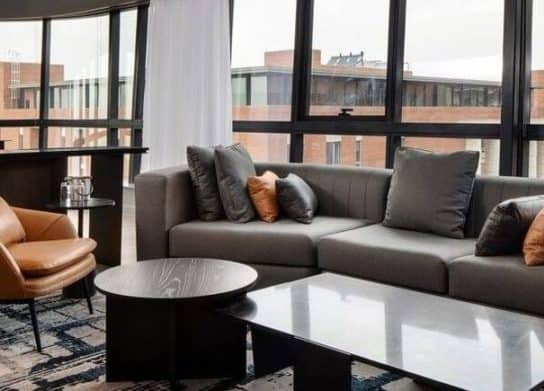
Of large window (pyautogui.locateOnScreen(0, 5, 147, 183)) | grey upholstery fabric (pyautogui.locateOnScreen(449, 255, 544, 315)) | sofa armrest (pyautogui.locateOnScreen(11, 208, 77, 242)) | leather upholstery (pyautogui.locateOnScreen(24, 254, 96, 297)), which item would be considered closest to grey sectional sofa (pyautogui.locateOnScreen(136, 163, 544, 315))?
grey upholstery fabric (pyautogui.locateOnScreen(449, 255, 544, 315))

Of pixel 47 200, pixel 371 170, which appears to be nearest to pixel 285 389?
pixel 371 170

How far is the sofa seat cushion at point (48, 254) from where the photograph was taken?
9.37ft

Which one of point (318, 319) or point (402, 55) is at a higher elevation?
point (402, 55)

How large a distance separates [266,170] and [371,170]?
0.77 meters

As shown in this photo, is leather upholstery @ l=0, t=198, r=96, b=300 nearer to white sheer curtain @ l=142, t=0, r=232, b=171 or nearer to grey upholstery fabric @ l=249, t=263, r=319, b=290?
grey upholstery fabric @ l=249, t=263, r=319, b=290

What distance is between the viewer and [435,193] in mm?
3486

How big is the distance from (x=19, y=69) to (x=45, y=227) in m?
5.26

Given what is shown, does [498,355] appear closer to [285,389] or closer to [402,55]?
[285,389]

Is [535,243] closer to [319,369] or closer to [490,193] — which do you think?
[490,193]

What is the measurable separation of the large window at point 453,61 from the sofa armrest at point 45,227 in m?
2.45

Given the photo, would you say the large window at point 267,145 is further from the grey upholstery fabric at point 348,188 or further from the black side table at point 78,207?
the black side table at point 78,207

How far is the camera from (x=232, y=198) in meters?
3.89

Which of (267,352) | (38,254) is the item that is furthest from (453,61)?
(38,254)

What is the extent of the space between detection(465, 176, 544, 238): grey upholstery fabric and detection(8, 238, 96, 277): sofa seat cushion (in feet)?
6.87
